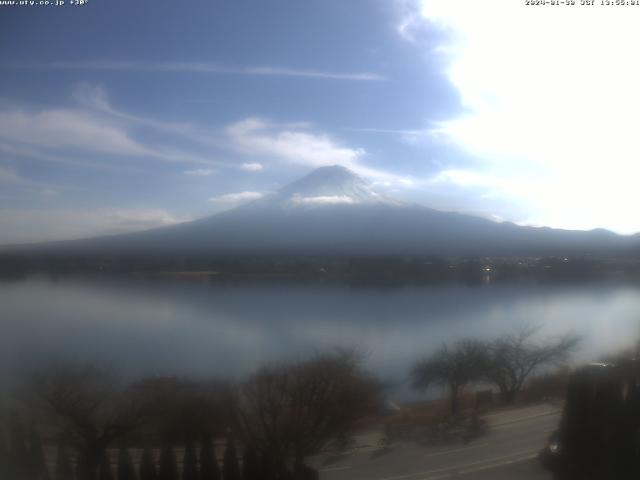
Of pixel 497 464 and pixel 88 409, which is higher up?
pixel 88 409

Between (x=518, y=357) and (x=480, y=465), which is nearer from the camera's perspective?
(x=480, y=465)

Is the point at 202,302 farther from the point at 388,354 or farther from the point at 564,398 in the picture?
the point at 564,398

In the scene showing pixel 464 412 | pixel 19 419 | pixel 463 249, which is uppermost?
pixel 463 249

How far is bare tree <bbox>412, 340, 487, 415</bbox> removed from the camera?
7.55 ft

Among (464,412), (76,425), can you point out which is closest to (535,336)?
(464,412)

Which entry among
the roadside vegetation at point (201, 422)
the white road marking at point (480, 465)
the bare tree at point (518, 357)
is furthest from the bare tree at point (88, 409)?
the bare tree at point (518, 357)

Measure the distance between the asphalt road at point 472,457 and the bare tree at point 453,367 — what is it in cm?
20

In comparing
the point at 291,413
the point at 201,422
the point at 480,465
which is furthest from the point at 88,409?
the point at 480,465

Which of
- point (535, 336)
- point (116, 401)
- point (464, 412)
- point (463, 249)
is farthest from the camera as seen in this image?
point (463, 249)

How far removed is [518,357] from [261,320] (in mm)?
1195

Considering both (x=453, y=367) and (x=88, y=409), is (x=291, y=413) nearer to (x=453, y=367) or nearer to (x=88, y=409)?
(x=453, y=367)

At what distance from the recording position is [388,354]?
2.30 m

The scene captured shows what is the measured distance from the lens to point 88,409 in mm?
2178

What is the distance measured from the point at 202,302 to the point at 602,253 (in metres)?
2.04
